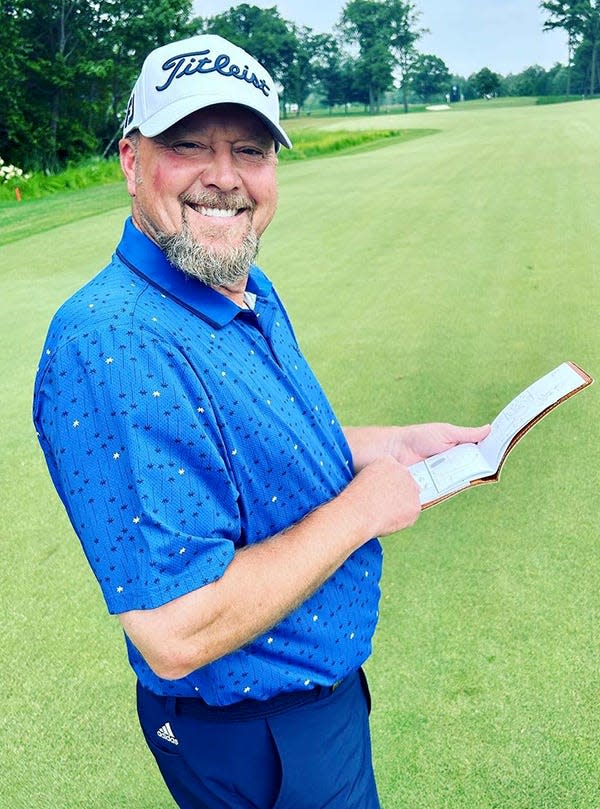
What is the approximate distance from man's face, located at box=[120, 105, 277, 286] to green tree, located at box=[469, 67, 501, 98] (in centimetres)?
8390

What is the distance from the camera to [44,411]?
107 centimetres

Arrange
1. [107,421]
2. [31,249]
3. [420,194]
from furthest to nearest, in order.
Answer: [420,194] → [31,249] → [107,421]

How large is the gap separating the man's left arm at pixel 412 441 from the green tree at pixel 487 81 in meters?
83.6

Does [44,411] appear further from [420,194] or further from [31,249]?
[420,194]

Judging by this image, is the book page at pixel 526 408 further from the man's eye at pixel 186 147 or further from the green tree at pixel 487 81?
the green tree at pixel 487 81

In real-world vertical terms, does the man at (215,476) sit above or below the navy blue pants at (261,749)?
above

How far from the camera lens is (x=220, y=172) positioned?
4.32ft

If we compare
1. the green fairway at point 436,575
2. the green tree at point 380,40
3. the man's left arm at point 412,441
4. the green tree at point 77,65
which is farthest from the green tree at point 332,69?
the man's left arm at point 412,441

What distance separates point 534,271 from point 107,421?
565 cm

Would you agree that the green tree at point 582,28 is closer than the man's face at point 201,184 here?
No

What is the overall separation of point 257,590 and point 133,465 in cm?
25

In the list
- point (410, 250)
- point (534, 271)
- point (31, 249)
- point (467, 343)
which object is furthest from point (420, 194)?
point (467, 343)

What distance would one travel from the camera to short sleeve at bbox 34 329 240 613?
993mm

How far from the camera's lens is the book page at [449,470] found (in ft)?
5.01
